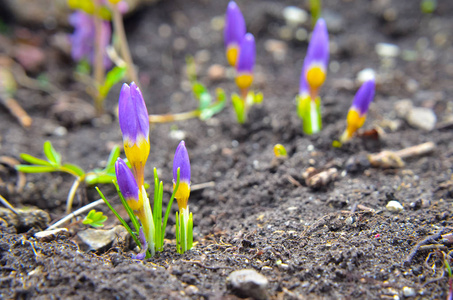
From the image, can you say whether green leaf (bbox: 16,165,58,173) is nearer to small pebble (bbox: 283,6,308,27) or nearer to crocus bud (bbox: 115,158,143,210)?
crocus bud (bbox: 115,158,143,210)

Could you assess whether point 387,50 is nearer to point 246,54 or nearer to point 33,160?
point 246,54

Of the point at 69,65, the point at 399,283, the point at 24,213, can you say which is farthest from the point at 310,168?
the point at 69,65

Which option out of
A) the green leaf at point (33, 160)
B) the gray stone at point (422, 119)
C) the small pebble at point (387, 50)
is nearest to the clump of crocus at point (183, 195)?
the green leaf at point (33, 160)

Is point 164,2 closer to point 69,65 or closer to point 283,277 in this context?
point 69,65

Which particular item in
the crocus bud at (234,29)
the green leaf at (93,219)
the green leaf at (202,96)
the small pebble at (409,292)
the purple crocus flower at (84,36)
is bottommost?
the small pebble at (409,292)

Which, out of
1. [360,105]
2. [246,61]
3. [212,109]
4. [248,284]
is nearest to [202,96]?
[212,109]

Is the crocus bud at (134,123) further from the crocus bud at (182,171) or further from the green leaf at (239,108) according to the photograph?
the green leaf at (239,108)

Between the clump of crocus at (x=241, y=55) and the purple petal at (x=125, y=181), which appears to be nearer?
the purple petal at (x=125, y=181)

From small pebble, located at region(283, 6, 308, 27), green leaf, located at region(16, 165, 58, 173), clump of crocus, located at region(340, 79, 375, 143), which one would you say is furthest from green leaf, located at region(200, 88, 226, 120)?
small pebble, located at region(283, 6, 308, 27)
